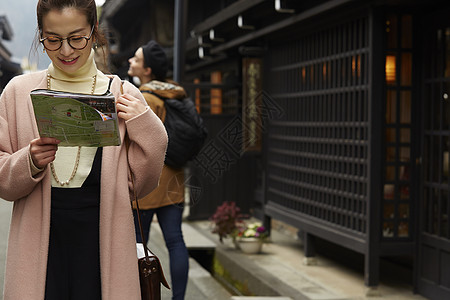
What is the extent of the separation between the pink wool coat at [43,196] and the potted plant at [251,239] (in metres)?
6.34

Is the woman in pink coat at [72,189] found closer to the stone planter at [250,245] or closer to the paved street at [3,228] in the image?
the paved street at [3,228]

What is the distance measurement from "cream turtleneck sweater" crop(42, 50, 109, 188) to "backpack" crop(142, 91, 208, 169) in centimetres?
255

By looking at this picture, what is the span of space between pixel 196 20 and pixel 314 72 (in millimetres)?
7636

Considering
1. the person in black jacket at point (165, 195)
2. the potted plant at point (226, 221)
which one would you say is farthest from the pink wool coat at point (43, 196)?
the potted plant at point (226, 221)

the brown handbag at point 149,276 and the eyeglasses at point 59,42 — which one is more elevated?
the eyeglasses at point 59,42

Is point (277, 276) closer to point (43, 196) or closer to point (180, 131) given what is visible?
point (180, 131)

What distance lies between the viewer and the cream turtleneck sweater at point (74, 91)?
103 inches

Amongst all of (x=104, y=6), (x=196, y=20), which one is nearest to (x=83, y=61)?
(x=196, y=20)

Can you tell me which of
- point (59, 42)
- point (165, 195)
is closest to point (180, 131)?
point (165, 195)

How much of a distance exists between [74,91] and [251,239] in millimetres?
6511

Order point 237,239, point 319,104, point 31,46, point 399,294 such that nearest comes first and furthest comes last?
point 31,46, point 399,294, point 319,104, point 237,239

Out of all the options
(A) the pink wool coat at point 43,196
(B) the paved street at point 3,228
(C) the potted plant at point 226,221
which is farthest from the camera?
(C) the potted plant at point 226,221

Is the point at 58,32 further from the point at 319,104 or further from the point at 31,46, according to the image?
the point at 319,104

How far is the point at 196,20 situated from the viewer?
15.8m
